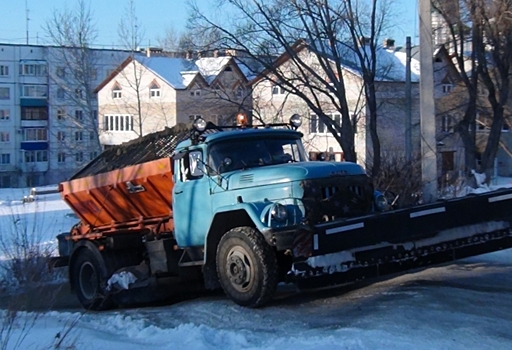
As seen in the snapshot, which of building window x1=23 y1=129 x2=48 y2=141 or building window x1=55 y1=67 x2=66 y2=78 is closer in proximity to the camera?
building window x1=55 y1=67 x2=66 y2=78

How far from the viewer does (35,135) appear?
76.4 m

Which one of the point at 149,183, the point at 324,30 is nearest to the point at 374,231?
the point at 149,183

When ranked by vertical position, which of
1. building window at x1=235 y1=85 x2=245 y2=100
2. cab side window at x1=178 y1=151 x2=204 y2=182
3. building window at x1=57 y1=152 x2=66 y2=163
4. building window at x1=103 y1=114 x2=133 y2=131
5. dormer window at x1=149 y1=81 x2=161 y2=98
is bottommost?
cab side window at x1=178 y1=151 x2=204 y2=182

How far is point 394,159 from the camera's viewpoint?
19.9 m

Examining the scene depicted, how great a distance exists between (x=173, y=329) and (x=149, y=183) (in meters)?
3.85

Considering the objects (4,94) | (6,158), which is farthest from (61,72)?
(6,158)

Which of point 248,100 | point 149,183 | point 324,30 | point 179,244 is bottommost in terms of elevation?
point 179,244

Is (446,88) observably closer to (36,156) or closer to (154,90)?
(154,90)

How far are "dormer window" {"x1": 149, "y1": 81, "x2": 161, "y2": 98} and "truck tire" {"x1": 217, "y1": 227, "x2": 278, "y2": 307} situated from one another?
47.8 m

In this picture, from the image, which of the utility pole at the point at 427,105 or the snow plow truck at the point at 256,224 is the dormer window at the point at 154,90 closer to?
the utility pole at the point at 427,105

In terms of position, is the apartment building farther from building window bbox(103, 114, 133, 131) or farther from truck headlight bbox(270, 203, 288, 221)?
truck headlight bbox(270, 203, 288, 221)

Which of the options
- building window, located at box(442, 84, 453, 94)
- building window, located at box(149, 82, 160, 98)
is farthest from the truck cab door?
building window, located at box(149, 82, 160, 98)

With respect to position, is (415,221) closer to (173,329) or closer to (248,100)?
(173,329)

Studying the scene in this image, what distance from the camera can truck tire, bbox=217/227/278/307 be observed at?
30.9 ft
